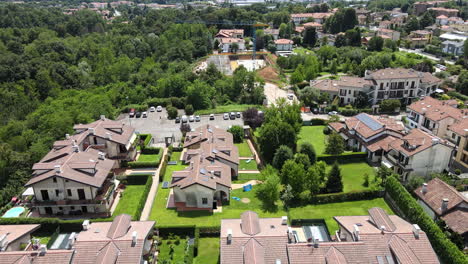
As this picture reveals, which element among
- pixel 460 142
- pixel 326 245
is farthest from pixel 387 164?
pixel 326 245

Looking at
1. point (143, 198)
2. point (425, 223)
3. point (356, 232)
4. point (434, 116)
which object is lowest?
point (143, 198)

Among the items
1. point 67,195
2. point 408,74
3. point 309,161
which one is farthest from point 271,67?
point 67,195

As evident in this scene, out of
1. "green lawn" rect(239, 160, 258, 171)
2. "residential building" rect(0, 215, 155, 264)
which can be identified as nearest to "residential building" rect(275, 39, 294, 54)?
"green lawn" rect(239, 160, 258, 171)

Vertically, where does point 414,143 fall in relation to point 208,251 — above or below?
above

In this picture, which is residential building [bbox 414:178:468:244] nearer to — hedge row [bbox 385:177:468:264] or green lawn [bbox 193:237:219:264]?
hedge row [bbox 385:177:468:264]

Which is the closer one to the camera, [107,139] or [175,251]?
[175,251]

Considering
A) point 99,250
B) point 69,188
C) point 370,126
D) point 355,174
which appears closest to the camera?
point 99,250

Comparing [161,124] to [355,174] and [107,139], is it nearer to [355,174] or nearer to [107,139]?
[107,139]

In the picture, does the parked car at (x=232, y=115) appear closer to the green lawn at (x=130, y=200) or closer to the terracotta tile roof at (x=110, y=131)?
the terracotta tile roof at (x=110, y=131)
